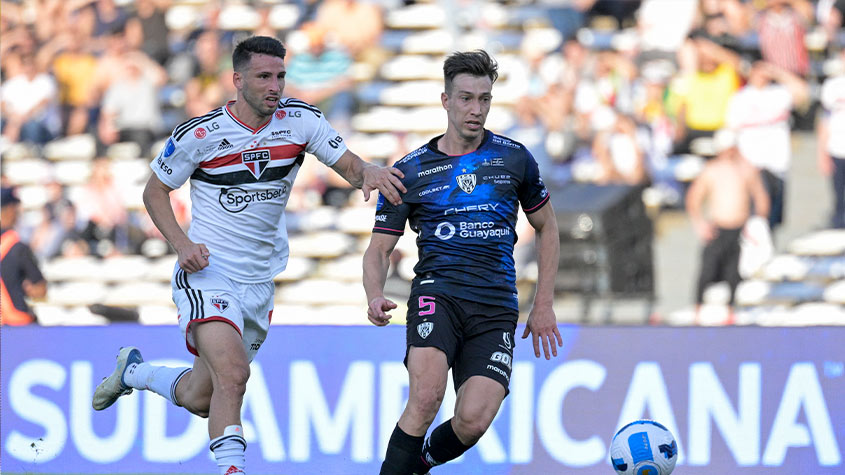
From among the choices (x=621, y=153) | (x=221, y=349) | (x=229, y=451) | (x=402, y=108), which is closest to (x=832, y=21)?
(x=621, y=153)

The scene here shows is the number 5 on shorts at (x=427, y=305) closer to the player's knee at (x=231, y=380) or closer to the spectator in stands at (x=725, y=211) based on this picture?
the player's knee at (x=231, y=380)

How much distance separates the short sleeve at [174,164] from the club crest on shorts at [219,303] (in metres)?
0.60

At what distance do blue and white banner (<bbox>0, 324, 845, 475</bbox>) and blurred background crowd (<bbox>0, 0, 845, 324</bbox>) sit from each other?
9.58ft

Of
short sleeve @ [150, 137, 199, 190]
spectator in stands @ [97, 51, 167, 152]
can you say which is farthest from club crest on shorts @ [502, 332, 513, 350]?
spectator in stands @ [97, 51, 167, 152]

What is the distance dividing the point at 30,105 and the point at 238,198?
26.1 feet

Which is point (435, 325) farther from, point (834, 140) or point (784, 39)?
point (784, 39)

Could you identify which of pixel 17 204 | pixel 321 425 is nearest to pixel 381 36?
pixel 17 204

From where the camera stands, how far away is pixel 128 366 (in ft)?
21.1

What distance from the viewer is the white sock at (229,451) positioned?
5.21 metres

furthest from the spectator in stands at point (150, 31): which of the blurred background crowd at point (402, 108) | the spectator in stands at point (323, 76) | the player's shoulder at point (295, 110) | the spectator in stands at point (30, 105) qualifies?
the player's shoulder at point (295, 110)

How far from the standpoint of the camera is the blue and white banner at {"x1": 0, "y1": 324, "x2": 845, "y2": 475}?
690 centimetres

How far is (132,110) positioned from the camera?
490 inches

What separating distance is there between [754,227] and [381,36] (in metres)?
4.56

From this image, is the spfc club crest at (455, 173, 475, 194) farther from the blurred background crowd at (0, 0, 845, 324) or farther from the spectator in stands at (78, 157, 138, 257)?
the spectator in stands at (78, 157, 138, 257)
